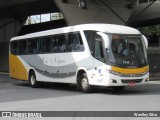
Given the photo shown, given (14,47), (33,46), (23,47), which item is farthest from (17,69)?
(33,46)

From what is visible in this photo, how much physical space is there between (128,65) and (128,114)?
6522 mm

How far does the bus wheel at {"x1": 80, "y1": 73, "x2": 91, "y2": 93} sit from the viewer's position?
765 inches

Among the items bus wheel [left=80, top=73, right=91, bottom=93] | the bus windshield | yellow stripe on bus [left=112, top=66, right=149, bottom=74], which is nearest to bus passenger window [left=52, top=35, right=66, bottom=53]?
bus wheel [left=80, top=73, right=91, bottom=93]

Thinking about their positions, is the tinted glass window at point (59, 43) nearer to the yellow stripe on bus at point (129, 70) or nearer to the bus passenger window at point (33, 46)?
the bus passenger window at point (33, 46)

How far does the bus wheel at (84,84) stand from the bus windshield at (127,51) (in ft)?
5.68

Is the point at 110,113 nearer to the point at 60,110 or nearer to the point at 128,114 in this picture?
the point at 128,114

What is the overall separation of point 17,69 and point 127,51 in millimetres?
9890

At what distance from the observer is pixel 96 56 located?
19.0 metres

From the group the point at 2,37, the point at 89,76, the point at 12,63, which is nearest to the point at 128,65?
the point at 89,76

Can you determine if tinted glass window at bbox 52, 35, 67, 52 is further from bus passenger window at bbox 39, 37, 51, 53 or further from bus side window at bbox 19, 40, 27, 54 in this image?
bus side window at bbox 19, 40, 27, 54

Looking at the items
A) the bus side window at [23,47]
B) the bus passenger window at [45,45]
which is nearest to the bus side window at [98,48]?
the bus passenger window at [45,45]

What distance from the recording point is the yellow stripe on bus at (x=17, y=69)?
25.8 m

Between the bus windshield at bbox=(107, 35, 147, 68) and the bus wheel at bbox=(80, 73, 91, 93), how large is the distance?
173 centimetres

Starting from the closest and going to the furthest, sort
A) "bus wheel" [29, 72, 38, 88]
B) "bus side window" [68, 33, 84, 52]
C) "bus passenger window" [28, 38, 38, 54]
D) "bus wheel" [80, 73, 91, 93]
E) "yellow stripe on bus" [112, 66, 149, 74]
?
"yellow stripe on bus" [112, 66, 149, 74]
"bus wheel" [80, 73, 91, 93]
"bus side window" [68, 33, 84, 52]
"bus passenger window" [28, 38, 38, 54]
"bus wheel" [29, 72, 38, 88]
